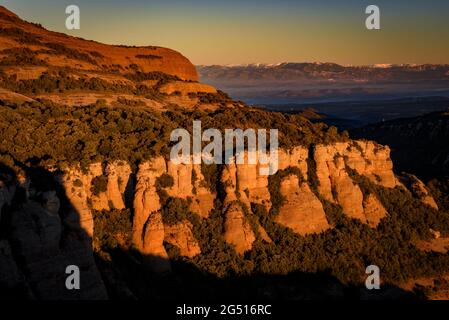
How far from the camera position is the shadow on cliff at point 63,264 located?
30.5 meters

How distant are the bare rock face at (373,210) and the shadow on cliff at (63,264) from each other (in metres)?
18.7

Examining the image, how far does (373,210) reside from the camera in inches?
2468

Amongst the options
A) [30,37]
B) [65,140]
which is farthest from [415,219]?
[30,37]

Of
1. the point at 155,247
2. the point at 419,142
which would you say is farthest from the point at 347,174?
the point at 419,142

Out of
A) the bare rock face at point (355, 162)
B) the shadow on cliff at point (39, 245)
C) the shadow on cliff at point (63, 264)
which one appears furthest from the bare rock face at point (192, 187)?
the bare rock face at point (355, 162)

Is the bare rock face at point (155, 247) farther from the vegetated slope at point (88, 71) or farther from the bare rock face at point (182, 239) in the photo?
the vegetated slope at point (88, 71)

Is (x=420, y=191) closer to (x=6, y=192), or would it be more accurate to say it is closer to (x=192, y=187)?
(x=192, y=187)

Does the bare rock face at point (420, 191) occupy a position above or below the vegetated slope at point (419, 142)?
below

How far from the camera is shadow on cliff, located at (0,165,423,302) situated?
30.5 m

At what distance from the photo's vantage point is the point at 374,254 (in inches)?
2287

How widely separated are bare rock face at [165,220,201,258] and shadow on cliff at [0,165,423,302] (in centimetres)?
127

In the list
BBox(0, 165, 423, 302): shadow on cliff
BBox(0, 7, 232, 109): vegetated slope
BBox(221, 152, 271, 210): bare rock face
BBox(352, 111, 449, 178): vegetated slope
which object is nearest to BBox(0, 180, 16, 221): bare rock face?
BBox(0, 165, 423, 302): shadow on cliff
